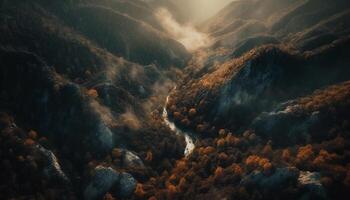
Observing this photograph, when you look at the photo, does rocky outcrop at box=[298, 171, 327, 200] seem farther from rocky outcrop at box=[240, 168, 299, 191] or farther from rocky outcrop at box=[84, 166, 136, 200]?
rocky outcrop at box=[84, 166, 136, 200]

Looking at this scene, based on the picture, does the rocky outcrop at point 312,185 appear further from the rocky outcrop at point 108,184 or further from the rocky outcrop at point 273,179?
the rocky outcrop at point 108,184

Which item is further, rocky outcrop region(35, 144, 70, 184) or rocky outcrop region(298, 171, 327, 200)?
rocky outcrop region(35, 144, 70, 184)

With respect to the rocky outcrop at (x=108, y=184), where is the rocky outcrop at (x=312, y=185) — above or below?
above

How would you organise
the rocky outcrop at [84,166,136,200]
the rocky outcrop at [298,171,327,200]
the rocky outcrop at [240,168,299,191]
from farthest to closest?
1. the rocky outcrop at [84,166,136,200]
2. the rocky outcrop at [240,168,299,191]
3. the rocky outcrop at [298,171,327,200]

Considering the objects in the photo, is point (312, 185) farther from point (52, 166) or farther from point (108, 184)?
point (52, 166)

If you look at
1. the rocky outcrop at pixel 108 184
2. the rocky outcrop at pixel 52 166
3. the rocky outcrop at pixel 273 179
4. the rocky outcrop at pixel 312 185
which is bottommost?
the rocky outcrop at pixel 52 166

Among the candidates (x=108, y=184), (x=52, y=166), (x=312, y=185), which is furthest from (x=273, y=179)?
(x=52, y=166)

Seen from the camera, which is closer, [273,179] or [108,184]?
[273,179]

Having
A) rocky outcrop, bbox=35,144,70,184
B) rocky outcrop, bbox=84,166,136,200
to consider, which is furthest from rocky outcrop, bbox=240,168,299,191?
rocky outcrop, bbox=35,144,70,184

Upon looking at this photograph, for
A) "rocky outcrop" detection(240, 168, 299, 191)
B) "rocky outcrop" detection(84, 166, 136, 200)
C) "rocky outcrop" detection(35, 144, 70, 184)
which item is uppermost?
"rocky outcrop" detection(240, 168, 299, 191)

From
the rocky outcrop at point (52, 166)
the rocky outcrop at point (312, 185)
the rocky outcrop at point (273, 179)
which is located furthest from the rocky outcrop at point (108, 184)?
the rocky outcrop at point (312, 185)

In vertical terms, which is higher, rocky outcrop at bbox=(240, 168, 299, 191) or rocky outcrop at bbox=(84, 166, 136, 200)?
rocky outcrop at bbox=(240, 168, 299, 191)

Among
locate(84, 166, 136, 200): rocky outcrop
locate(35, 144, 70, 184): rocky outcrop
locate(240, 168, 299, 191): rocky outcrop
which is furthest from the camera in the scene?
locate(84, 166, 136, 200): rocky outcrop
